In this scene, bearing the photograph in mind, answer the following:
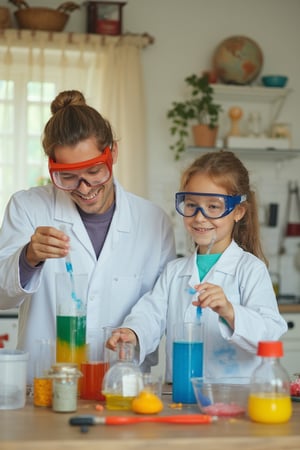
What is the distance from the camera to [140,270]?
2664mm

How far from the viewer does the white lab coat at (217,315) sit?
7.03 ft

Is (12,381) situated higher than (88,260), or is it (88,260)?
(88,260)

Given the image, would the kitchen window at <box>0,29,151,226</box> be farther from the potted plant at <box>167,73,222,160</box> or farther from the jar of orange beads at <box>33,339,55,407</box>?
the jar of orange beads at <box>33,339,55,407</box>

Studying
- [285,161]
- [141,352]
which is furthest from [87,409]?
[285,161]

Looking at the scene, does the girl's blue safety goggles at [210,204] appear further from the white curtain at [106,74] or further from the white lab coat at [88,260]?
the white curtain at [106,74]

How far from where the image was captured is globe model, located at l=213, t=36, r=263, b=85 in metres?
5.38

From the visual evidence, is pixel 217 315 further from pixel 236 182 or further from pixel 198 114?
pixel 198 114

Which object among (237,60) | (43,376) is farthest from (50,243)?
(237,60)

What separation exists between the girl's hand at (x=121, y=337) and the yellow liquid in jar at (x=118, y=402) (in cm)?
15

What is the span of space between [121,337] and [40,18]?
3.39 metres

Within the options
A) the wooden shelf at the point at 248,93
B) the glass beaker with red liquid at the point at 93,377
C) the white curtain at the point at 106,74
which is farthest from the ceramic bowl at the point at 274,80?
the glass beaker with red liquid at the point at 93,377

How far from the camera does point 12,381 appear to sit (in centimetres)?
200

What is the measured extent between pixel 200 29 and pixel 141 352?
12.0ft

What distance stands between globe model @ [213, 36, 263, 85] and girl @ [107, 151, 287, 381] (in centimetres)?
288
